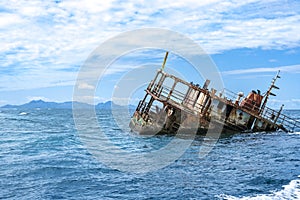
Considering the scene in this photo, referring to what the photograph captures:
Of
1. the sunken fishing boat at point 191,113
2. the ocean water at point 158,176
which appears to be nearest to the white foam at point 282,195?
the ocean water at point 158,176

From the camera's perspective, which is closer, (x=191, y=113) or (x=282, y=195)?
(x=282, y=195)

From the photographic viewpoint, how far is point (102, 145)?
26.6 metres

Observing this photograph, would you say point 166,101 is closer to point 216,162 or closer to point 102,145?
point 102,145

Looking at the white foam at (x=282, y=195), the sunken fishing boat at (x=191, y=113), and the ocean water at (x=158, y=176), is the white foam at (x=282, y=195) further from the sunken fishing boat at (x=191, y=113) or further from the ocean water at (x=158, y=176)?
the sunken fishing boat at (x=191, y=113)

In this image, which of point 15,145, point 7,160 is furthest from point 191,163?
point 15,145

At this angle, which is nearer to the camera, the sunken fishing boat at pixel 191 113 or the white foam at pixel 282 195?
the white foam at pixel 282 195

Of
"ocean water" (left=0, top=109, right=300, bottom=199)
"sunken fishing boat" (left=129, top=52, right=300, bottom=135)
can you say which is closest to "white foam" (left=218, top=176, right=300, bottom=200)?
"ocean water" (left=0, top=109, right=300, bottom=199)

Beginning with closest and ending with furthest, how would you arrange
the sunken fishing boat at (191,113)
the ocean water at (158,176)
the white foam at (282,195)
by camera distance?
the white foam at (282,195) → the ocean water at (158,176) → the sunken fishing boat at (191,113)

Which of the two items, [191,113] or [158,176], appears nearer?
[158,176]

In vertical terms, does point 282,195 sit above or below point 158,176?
above

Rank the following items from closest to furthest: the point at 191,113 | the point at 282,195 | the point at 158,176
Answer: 1. the point at 282,195
2. the point at 158,176
3. the point at 191,113

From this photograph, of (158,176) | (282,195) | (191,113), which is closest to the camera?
(282,195)

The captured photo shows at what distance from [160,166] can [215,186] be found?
448cm

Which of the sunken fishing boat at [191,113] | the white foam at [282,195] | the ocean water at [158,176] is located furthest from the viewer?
the sunken fishing boat at [191,113]
